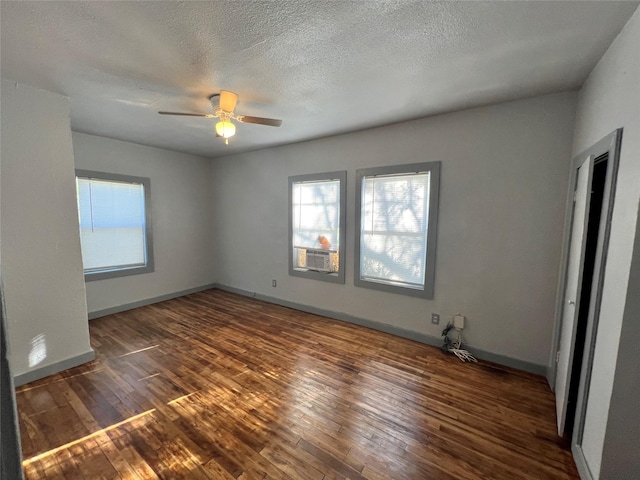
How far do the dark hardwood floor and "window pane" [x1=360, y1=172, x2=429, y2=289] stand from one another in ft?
2.66

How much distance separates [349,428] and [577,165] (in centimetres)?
264

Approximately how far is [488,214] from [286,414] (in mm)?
2560

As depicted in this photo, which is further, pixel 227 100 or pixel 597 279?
pixel 227 100

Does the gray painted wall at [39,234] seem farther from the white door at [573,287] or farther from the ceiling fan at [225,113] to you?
the white door at [573,287]

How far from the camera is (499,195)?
2.57 m

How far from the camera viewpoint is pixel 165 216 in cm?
446

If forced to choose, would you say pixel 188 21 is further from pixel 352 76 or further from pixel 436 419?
pixel 436 419

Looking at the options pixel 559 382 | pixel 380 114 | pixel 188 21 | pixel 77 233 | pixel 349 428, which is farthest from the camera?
pixel 380 114

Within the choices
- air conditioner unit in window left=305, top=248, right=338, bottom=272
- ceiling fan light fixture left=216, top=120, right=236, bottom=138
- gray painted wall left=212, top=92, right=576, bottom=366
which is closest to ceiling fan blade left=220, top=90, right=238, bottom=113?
ceiling fan light fixture left=216, top=120, right=236, bottom=138

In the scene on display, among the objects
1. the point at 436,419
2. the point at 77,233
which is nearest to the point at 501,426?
the point at 436,419

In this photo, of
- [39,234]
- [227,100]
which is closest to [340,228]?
[227,100]

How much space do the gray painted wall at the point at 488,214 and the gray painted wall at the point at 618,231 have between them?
0.79 metres

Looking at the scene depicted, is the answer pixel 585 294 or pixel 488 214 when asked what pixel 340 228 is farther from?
pixel 585 294

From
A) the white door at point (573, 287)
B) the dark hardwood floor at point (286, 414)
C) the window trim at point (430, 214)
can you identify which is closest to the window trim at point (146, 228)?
the dark hardwood floor at point (286, 414)
